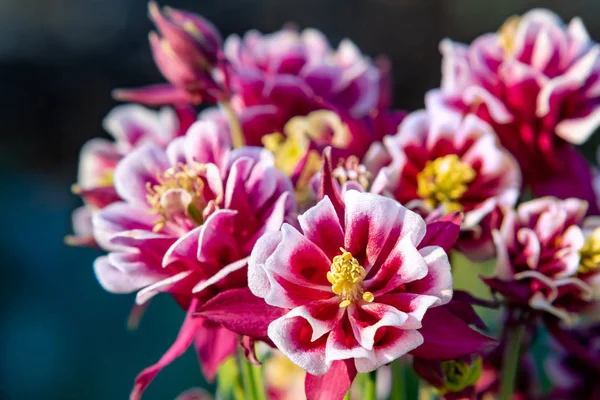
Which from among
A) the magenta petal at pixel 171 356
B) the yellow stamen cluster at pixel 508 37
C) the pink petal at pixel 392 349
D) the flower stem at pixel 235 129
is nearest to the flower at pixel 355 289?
the pink petal at pixel 392 349

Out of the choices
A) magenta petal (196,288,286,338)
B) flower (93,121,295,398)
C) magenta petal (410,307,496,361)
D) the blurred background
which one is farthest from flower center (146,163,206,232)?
the blurred background

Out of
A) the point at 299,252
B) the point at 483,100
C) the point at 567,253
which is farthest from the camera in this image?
the point at 483,100

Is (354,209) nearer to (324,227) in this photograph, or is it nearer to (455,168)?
(324,227)

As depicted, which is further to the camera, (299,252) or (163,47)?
(163,47)

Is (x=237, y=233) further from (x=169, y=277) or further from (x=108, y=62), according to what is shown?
(x=108, y=62)

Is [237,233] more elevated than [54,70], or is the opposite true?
[237,233]

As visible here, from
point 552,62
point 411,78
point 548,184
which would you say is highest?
point 552,62

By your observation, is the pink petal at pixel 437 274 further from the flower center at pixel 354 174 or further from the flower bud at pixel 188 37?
the flower bud at pixel 188 37

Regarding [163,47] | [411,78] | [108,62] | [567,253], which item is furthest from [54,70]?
[567,253]

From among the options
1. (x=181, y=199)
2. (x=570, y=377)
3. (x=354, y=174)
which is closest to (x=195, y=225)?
(x=181, y=199)
